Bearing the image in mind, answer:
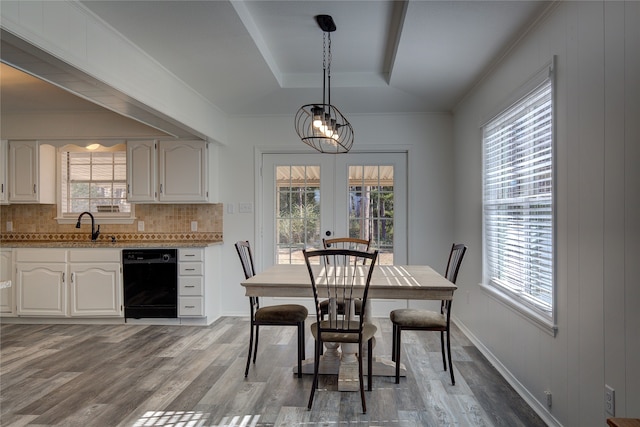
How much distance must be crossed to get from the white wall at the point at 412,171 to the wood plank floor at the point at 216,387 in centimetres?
99

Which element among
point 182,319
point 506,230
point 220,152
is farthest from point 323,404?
point 220,152

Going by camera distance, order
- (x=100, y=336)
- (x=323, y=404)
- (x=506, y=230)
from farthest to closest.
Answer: (x=100, y=336) < (x=506, y=230) < (x=323, y=404)

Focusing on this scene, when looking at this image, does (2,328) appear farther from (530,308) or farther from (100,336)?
(530,308)

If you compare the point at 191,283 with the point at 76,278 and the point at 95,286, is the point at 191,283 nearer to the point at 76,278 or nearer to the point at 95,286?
the point at 95,286

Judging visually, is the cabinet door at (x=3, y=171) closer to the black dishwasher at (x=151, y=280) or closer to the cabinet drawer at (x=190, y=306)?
the black dishwasher at (x=151, y=280)

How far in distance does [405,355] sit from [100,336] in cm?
296

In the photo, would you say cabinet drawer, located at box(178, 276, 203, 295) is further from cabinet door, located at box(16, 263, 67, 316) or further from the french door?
cabinet door, located at box(16, 263, 67, 316)

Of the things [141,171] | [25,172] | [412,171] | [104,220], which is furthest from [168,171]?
[412,171]

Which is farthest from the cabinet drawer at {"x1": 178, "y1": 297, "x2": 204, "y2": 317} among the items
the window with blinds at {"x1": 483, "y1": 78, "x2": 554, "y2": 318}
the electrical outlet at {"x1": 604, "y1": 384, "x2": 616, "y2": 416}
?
the electrical outlet at {"x1": 604, "y1": 384, "x2": 616, "y2": 416}

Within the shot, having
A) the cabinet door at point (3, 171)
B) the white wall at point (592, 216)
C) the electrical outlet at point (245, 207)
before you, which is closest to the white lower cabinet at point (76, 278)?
the cabinet door at point (3, 171)

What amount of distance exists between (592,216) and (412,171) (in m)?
2.76

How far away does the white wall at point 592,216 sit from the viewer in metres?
1.52

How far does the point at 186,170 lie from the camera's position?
4.38 meters

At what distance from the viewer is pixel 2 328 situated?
161 inches
